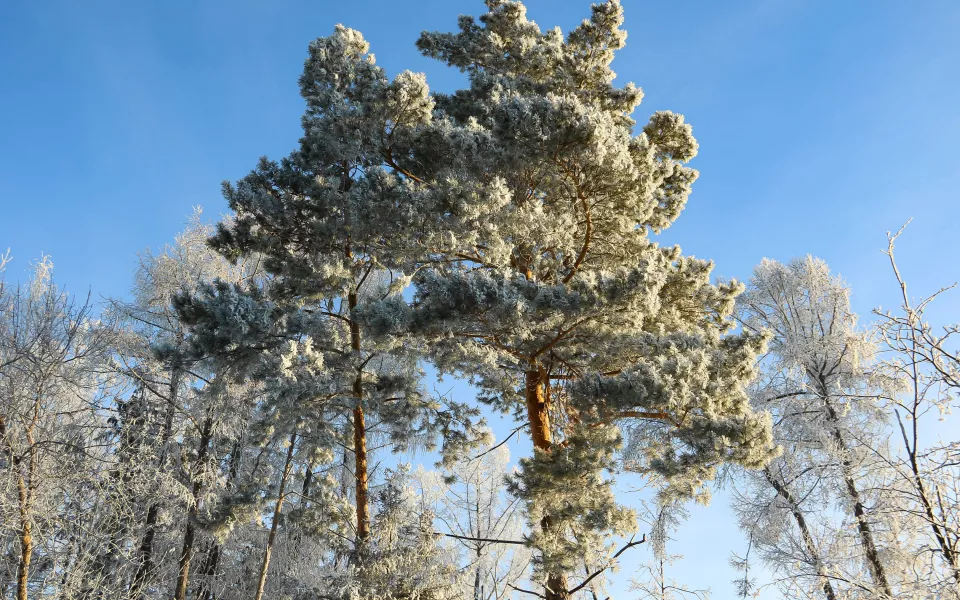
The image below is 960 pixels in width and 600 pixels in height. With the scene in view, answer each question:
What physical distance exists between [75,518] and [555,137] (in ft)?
23.4

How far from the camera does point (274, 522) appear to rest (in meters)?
10.2

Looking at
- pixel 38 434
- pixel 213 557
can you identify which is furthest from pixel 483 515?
pixel 38 434

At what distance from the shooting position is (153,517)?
9977 millimetres

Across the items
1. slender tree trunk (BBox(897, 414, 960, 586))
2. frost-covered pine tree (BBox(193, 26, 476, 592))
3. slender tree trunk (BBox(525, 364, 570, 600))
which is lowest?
slender tree trunk (BBox(897, 414, 960, 586))

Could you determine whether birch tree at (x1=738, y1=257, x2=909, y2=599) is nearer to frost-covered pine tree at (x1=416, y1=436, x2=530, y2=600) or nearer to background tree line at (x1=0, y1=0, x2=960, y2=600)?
background tree line at (x1=0, y1=0, x2=960, y2=600)

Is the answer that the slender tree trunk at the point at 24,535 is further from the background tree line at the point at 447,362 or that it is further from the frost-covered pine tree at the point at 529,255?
the frost-covered pine tree at the point at 529,255

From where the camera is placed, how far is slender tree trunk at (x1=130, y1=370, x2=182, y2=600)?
9.16 meters

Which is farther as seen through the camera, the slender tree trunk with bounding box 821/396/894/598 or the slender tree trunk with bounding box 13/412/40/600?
the slender tree trunk with bounding box 821/396/894/598

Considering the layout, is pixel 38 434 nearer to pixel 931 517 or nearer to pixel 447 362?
pixel 447 362

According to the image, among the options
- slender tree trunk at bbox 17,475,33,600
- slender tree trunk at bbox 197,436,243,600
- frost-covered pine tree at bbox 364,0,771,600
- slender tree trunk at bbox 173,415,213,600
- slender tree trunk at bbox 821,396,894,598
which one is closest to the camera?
slender tree trunk at bbox 17,475,33,600

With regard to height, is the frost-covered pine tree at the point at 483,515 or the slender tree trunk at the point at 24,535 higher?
the frost-covered pine tree at the point at 483,515

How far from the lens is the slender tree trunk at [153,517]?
9156 mm

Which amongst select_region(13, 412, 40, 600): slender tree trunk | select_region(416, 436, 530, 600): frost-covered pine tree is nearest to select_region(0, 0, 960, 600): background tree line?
select_region(13, 412, 40, 600): slender tree trunk

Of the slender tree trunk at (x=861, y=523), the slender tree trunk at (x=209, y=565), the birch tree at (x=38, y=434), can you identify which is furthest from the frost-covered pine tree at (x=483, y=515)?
the birch tree at (x=38, y=434)
